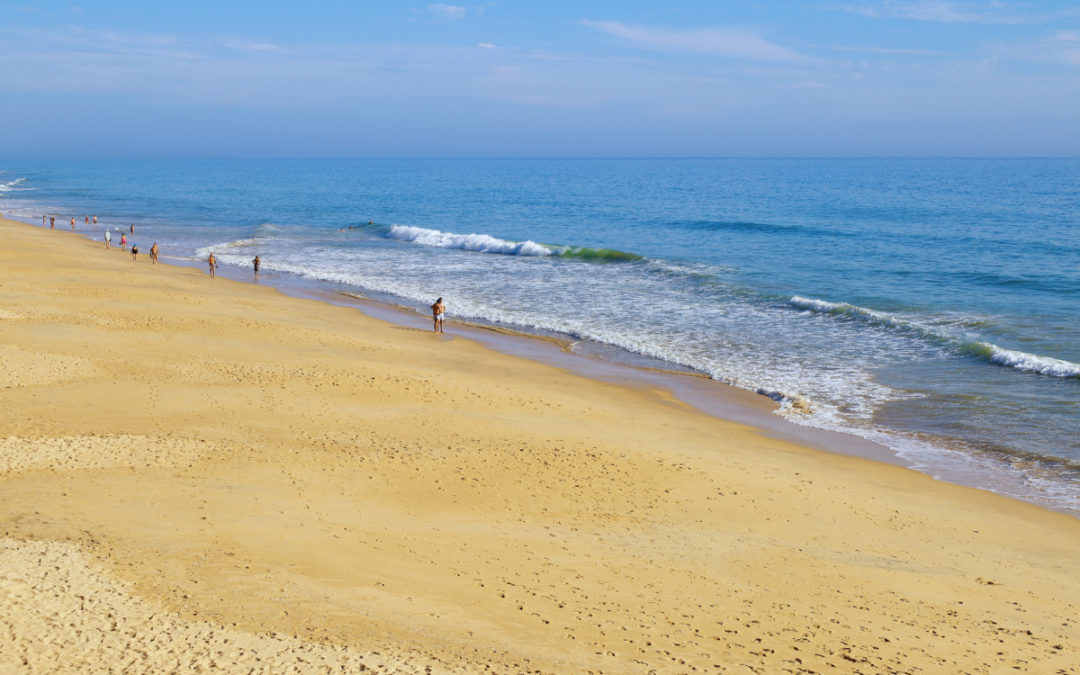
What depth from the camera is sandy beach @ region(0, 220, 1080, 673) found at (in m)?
7.54

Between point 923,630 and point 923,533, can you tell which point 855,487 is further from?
point 923,630

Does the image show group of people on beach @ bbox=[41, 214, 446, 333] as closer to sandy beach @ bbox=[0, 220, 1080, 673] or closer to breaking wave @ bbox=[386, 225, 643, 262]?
sandy beach @ bbox=[0, 220, 1080, 673]

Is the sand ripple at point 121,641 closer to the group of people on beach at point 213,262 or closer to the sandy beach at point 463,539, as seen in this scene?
the sandy beach at point 463,539

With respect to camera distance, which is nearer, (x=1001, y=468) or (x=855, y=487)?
(x=855, y=487)

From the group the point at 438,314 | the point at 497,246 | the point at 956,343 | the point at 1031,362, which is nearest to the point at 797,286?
the point at 956,343

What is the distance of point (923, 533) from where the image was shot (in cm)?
1129

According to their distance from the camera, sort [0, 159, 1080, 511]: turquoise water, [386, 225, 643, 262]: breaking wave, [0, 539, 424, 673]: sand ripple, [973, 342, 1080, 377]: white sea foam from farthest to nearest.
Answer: [386, 225, 643, 262]: breaking wave
[973, 342, 1080, 377]: white sea foam
[0, 159, 1080, 511]: turquoise water
[0, 539, 424, 673]: sand ripple

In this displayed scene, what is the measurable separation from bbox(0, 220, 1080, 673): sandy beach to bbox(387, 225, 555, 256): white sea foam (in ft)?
99.6

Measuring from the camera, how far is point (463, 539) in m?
9.84

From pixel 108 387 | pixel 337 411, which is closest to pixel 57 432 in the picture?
pixel 108 387

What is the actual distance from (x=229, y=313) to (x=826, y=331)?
60.2ft

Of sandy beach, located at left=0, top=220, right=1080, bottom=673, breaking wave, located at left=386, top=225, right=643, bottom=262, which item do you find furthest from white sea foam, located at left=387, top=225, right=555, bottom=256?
sandy beach, located at left=0, top=220, right=1080, bottom=673

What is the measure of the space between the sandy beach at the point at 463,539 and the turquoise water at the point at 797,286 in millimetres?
3752

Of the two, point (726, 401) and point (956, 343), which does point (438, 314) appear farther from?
point (956, 343)
